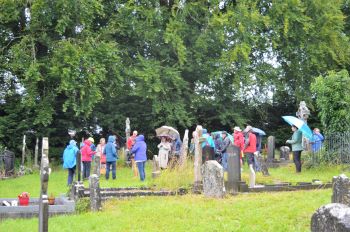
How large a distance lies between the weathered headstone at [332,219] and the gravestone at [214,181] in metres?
7.86

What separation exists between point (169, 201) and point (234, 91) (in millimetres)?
19148

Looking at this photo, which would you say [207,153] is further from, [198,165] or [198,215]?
[198,215]

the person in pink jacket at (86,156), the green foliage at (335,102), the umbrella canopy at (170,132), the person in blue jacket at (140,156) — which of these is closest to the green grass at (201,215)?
the person in blue jacket at (140,156)

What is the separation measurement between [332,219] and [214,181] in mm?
8267

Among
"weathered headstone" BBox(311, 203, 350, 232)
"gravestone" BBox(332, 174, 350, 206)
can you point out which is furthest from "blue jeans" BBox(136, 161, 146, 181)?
"weathered headstone" BBox(311, 203, 350, 232)

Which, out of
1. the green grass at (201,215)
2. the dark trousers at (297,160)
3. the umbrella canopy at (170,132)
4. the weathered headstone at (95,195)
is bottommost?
the green grass at (201,215)

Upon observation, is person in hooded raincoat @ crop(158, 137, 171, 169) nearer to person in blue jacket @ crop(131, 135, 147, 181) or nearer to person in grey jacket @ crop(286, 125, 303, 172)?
person in blue jacket @ crop(131, 135, 147, 181)

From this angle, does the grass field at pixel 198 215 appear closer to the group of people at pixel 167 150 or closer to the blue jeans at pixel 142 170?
the blue jeans at pixel 142 170

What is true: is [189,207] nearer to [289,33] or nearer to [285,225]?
[285,225]

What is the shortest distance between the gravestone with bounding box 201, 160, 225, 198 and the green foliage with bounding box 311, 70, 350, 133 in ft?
29.3

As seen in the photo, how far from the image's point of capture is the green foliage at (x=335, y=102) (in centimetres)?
2025

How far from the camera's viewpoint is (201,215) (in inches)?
415

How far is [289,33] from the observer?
1214 inches

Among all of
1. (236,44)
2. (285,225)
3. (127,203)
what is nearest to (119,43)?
(236,44)
